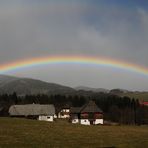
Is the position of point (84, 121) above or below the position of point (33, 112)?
below

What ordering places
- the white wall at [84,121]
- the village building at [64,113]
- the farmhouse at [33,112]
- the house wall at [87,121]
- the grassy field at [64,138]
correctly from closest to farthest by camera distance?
the grassy field at [64,138]
the farmhouse at [33,112]
the house wall at [87,121]
the white wall at [84,121]
the village building at [64,113]

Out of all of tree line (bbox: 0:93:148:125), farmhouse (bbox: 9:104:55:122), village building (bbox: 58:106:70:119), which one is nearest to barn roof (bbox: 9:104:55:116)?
farmhouse (bbox: 9:104:55:122)

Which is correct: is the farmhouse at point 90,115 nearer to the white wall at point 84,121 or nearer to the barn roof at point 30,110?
the white wall at point 84,121

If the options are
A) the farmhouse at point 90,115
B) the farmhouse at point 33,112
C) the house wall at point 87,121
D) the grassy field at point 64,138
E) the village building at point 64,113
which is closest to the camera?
the grassy field at point 64,138

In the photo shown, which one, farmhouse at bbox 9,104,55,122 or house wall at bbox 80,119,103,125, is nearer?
farmhouse at bbox 9,104,55,122

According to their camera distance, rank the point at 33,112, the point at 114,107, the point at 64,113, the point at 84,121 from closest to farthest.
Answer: the point at 33,112
the point at 84,121
the point at 114,107
the point at 64,113

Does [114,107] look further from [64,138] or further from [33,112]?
[64,138]

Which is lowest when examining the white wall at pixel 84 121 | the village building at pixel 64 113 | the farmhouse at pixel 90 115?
the white wall at pixel 84 121

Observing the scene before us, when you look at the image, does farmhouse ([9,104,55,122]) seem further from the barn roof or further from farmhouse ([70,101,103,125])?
farmhouse ([70,101,103,125])

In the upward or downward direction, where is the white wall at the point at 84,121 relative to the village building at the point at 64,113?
downward

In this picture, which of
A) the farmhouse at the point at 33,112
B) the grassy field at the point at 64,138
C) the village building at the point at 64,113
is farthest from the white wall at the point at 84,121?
the grassy field at the point at 64,138

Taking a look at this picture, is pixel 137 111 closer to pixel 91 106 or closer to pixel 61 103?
pixel 91 106

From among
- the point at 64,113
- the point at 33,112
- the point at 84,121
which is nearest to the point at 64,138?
the point at 33,112

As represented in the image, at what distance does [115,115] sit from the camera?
119m
